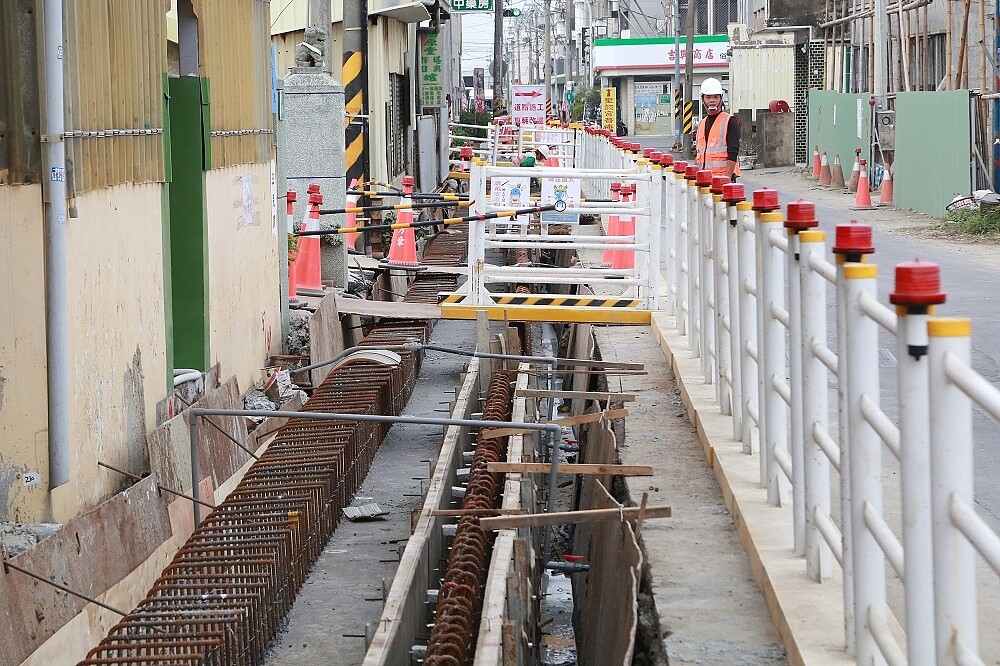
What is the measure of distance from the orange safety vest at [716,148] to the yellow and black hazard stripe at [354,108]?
17.5 ft

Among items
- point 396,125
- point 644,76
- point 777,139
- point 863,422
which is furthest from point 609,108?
point 863,422

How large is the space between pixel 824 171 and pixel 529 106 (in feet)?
28.8

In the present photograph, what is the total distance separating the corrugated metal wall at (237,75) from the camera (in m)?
10.4

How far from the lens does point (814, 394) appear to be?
5004mm

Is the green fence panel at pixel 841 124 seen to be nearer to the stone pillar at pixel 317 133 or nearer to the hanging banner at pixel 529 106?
the hanging banner at pixel 529 106

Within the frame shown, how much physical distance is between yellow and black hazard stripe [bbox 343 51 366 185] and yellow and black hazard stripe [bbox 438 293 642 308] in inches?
288

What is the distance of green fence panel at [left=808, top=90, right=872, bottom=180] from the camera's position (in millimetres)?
33938

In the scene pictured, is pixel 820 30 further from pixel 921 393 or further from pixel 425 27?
pixel 921 393

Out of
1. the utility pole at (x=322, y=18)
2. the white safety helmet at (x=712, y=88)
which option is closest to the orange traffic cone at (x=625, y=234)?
the white safety helmet at (x=712, y=88)

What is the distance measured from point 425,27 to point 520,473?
102 ft

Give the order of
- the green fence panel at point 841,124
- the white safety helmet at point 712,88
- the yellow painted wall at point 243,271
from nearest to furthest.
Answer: the yellow painted wall at point 243,271, the white safety helmet at point 712,88, the green fence panel at point 841,124

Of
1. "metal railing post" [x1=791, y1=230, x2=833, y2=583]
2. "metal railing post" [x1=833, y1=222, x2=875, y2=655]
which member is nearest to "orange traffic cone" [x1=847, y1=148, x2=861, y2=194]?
"metal railing post" [x1=791, y1=230, x2=833, y2=583]

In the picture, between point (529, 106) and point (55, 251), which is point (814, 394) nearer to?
point (55, 251)

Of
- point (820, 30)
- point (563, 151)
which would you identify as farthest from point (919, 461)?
point (820, 30)
